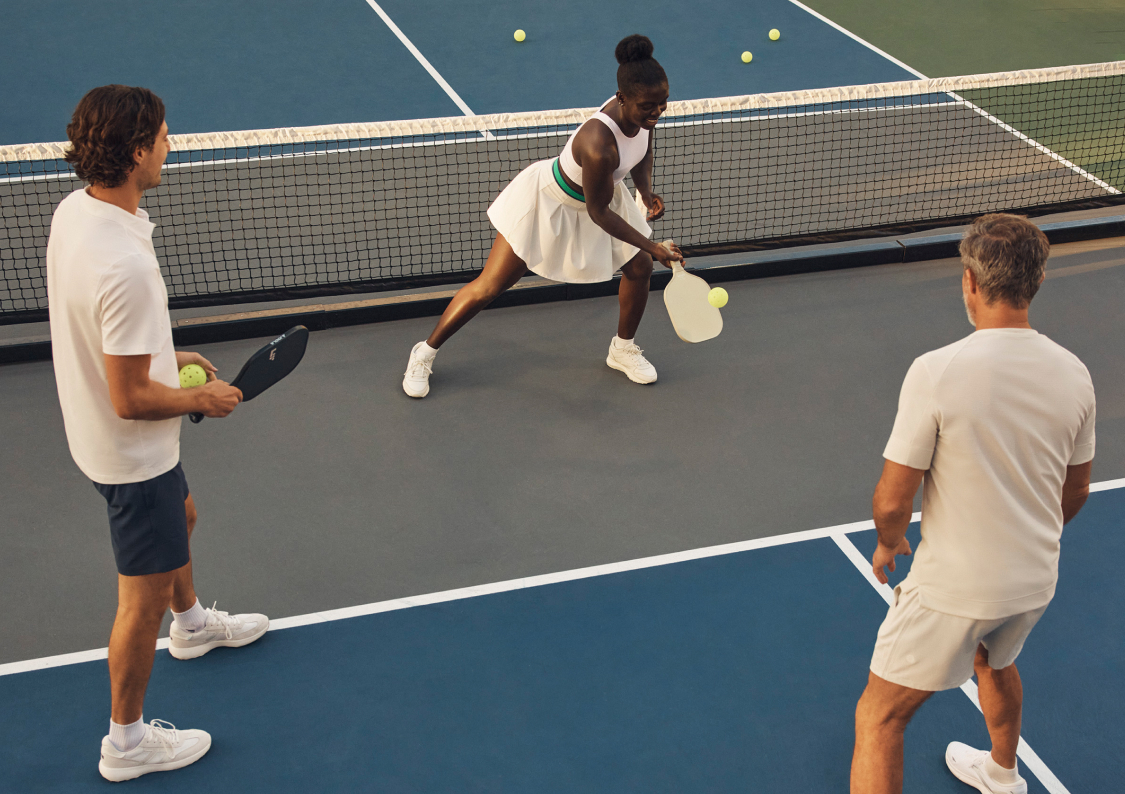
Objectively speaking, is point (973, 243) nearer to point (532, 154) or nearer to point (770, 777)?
point (770, 777)

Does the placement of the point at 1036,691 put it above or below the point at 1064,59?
below

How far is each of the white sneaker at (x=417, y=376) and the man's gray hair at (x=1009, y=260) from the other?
3.17 metres

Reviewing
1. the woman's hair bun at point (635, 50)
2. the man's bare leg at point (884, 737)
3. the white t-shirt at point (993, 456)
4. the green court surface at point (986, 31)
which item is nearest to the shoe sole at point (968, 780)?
the man's bare leg at point (884, 737)

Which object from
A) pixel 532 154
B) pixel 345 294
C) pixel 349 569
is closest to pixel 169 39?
pixel 532 154

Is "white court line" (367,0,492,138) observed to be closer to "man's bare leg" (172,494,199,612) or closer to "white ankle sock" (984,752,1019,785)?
"man's bare leg" (172,494,199,612)

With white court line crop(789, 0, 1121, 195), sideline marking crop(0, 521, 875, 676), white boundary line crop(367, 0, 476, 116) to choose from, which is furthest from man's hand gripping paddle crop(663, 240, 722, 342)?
white boundary line crop(367, 0, 476, 116)

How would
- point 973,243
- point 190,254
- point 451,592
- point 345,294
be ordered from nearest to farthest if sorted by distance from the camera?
point 973,243 → point 451,592 → point 345,294 → point 190,254

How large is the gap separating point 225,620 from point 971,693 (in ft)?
8.47

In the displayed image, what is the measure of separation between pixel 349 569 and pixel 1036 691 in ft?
8.30

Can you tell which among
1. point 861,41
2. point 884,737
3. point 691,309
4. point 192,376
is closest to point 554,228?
point 691,309

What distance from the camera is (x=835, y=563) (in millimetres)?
4109

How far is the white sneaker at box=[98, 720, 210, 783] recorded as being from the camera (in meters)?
3.11

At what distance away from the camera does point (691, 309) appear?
195 inches

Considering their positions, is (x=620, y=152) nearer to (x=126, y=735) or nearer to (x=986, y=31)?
(x=126, y=735)
